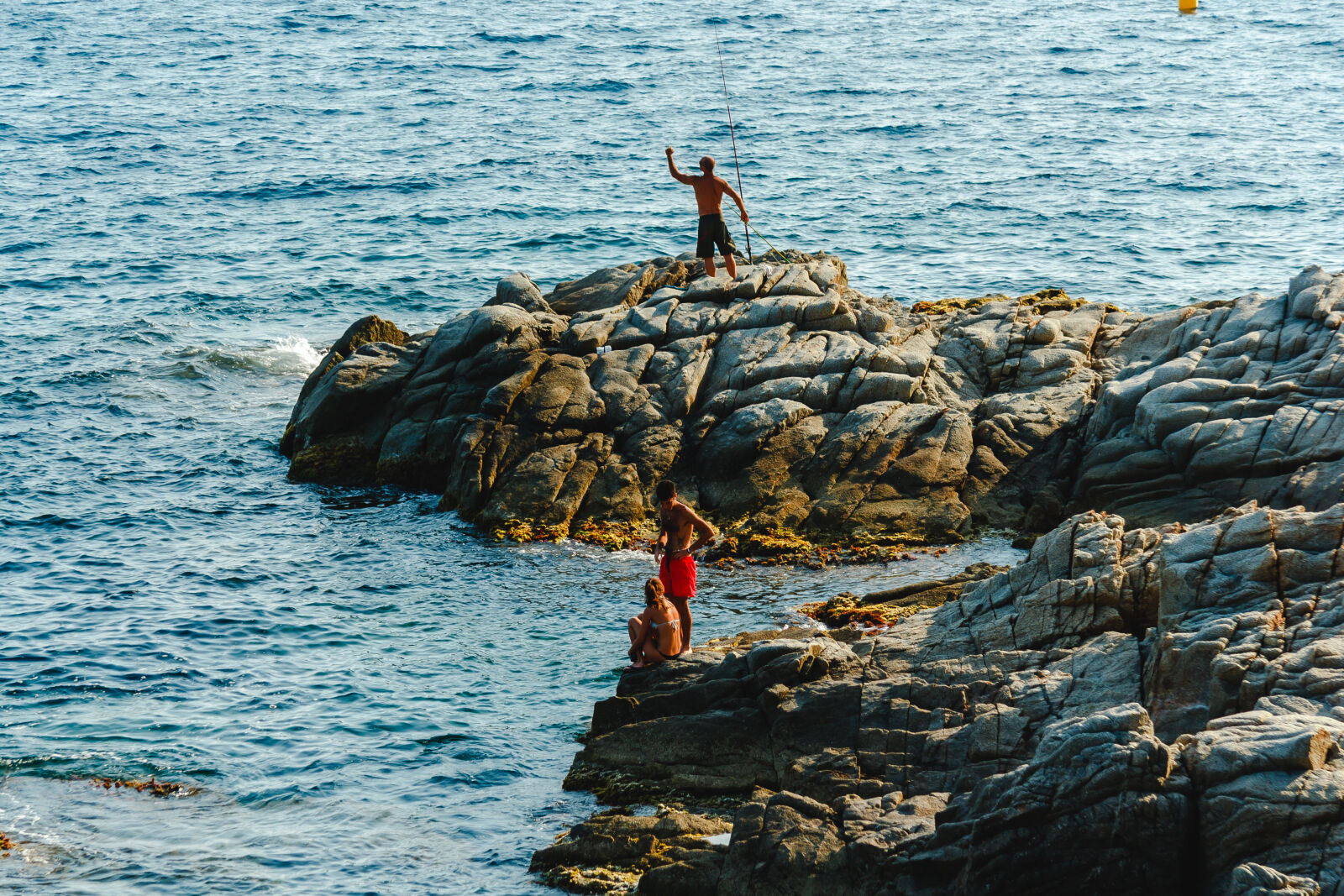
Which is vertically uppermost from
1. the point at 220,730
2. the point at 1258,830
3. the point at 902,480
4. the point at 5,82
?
the point at 5,82

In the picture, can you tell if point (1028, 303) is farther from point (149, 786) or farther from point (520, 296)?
point (149, 786)

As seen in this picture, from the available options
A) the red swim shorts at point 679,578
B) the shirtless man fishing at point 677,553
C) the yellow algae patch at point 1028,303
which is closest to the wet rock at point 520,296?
the yellow algae patch at point 1028,303

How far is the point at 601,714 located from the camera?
14.2 metres

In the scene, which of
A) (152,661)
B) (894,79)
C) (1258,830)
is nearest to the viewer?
(1258,830)

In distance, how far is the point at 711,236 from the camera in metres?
22.6

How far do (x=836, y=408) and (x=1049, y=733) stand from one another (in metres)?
11.7

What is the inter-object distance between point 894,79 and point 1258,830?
50.3 metres

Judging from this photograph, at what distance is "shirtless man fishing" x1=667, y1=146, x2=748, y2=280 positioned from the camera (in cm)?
2159

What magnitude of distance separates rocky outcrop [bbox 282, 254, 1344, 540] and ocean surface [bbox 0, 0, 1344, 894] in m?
1.39

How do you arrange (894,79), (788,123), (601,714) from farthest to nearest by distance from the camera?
(894,79)
(788,123)
(601,714)

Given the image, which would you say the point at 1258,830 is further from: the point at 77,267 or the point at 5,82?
the point at 5,82

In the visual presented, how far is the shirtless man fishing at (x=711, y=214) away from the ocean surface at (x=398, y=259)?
6624 millimetres

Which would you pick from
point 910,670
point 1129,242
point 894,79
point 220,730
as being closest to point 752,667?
point 910,670

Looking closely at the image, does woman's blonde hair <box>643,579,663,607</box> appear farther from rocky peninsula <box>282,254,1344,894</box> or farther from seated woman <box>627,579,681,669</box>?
rocky peninsula <box>282,254,1344,894</box>
